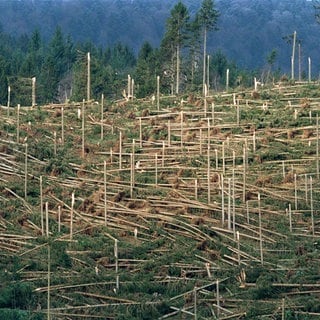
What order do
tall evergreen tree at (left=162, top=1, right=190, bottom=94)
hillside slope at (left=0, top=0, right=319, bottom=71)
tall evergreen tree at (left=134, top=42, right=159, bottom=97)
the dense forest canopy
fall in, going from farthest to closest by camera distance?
hillside slope at (left=0, top=0, right=319, bottom=71) < the dense forest canopy < tall evergreen tree at (left=162, top=1, right=190, bottom=94) < tall evergreen tree at (left=134, top=42, right=159, bottom=97)

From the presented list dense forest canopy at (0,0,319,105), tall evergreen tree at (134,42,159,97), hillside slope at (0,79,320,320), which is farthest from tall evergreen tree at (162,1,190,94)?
hillside slope at (0,79,320,320)

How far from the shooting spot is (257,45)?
98.9m

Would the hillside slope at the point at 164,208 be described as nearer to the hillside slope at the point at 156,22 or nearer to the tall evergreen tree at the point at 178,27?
the tall evergreen tree at the point at 178,27

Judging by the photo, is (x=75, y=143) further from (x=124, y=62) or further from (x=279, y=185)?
(x=124, y=62)

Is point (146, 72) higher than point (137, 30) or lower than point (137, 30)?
lower

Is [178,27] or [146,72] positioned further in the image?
[146,72]

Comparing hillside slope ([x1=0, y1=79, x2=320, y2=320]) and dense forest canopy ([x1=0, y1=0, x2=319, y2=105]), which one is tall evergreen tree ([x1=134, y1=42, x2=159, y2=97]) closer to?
dense forest canopy ([x1=0, y1=0, x2=319, y2=105])

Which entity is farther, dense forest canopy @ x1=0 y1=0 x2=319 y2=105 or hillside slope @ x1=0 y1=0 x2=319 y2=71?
hillside slope @ x1=0 y1=0 x2=319 y2=71

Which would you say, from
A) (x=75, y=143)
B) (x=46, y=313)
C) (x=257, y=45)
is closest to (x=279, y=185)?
(x=75, y=143)

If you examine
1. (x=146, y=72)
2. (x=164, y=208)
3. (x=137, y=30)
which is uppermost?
(x=137, y=30)

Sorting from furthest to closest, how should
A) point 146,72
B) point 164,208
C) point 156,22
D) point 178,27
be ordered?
point 156,22, point 146,72, point 178,27, point 164,208

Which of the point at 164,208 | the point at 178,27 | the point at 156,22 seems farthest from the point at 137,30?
the point at 164,208

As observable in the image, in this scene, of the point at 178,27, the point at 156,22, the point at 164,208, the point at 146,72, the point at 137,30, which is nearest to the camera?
the point at 164,208

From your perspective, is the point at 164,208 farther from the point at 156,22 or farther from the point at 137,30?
the point at 156,22
